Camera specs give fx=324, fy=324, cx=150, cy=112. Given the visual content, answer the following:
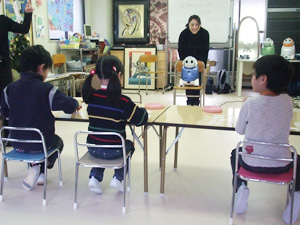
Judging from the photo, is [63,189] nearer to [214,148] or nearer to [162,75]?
[214,148]

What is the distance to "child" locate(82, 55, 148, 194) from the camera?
201 cm

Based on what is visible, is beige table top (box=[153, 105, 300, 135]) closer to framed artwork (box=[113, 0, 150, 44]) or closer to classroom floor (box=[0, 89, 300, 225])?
classroom floor (box=[0, 89, 300, 225])

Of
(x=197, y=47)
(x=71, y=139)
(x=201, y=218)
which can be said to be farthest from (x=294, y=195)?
(x=197, y=47)

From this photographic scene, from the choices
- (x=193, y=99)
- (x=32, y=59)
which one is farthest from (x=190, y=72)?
(x=32, y=59)

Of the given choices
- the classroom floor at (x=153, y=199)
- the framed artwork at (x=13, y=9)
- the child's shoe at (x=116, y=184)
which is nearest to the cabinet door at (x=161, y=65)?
the framed artwork at (x=13, y=9)

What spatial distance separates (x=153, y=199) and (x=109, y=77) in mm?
886

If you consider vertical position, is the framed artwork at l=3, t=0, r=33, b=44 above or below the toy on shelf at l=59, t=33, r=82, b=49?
above

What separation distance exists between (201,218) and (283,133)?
2.34 feet

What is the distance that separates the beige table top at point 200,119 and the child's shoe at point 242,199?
0.37 metres

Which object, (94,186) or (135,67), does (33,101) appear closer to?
(94,186)

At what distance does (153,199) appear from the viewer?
223cm

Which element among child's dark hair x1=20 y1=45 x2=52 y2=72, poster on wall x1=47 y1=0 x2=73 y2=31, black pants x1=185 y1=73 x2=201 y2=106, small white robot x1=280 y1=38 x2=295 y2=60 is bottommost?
black pants x1=185 y1=73 x2=201 y2=106

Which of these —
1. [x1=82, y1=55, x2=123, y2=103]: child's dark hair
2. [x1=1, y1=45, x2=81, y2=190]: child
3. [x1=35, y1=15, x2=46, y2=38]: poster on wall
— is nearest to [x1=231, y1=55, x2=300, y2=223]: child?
[x1=82, y1=55, x2=123, y2=103]: child's dark hair

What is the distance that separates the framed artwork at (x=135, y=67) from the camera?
23.4ft
